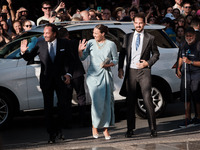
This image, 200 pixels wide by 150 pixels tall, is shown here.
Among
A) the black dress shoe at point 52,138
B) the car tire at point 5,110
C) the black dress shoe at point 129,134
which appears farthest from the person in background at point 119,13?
the black dress shoe at point 52,138

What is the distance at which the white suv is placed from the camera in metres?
10.8

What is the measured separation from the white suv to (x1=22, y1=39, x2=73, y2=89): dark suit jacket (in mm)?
788

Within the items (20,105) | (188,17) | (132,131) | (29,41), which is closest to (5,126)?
(20,105)

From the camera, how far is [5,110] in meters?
10.8

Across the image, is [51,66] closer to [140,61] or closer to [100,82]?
[100,82]

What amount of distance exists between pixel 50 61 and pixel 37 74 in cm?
166

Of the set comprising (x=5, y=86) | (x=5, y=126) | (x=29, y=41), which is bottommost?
(x=5, y=126)

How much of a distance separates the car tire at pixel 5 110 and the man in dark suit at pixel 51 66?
172 cm

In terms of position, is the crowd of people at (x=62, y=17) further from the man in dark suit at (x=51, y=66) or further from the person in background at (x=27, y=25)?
the man in dark suit at (x=51, y=66)

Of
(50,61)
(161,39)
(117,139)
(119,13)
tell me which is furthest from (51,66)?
(119,13)

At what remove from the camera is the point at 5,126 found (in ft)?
35.5

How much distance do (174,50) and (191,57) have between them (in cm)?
124

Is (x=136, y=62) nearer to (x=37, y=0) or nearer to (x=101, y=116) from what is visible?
(x=101, y=116)

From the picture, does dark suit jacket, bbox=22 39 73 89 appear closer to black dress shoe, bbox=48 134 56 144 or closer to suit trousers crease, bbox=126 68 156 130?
black dress shoe, bbox=48 134 56 144
